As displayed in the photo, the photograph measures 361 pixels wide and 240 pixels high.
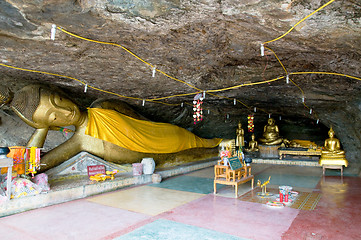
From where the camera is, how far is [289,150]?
10.9 metres

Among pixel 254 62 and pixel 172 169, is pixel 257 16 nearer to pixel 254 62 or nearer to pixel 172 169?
pixel 254 62

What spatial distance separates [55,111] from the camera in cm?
554

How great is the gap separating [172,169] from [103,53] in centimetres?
464

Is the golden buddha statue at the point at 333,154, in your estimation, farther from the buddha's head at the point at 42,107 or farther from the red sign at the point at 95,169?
the buddha's head at the point at 42,107

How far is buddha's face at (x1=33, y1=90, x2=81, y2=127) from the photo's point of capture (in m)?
5.36

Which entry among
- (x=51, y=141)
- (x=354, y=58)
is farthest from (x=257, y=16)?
(x=51, y=141)

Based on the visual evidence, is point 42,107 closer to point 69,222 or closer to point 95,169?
point 95,169

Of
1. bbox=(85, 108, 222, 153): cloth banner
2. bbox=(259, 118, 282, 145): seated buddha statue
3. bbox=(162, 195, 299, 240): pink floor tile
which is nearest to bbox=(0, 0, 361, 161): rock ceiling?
bbox=(85, 108, 222, 153): cloth banner

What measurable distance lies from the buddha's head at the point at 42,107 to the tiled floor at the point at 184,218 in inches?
76.8

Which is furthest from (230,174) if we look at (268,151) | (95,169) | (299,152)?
(268,151)

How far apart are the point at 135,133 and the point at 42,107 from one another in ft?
8.44

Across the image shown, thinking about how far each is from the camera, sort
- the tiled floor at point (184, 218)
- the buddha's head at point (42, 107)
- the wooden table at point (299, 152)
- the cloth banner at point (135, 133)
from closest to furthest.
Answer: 1. the tiled floor at point (184, 218)
2. the buddha's head at point (42, 107)
3. the cloth banner at point (135, 133)
4. the wooden table at point (299, 152)

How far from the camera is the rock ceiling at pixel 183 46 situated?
2.76m

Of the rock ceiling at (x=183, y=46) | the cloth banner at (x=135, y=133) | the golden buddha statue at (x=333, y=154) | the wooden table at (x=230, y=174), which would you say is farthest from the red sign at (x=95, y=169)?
the golden buddha statue at (x=333, y=154)
